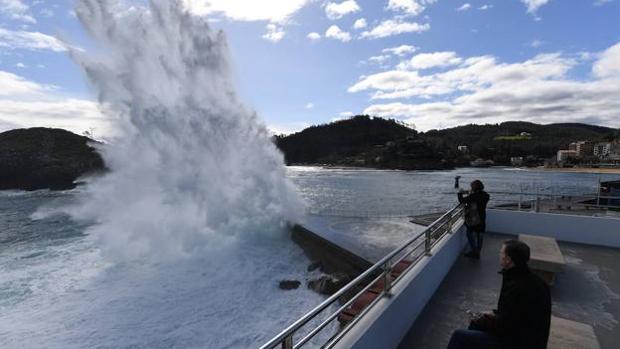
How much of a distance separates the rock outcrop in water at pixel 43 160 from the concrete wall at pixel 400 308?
133m

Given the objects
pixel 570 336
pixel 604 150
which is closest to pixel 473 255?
pixel 570 336

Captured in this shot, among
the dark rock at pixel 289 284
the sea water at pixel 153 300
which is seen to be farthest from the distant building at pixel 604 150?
the sea water at pixel 153 300

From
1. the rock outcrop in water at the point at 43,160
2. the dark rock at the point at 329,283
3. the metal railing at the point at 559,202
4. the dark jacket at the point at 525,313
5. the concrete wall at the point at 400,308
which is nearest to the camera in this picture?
the dark jacket at the point at 525,313

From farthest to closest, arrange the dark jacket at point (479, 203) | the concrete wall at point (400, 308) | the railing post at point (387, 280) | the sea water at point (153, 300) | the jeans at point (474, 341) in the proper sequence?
1. the sea water at point (153, 300)
2. the dark jacket at point (479, 203)
3. the railing post at point (387, 280)
4. the concrete wall at point (400, 308)
5. the jeans at point (474, 341)

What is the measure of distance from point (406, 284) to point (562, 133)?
8519 inches

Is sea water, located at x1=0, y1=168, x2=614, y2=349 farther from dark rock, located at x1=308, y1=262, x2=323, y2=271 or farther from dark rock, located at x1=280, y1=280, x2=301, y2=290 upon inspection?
dark rock, located at x1=308, y1=262, x2=323, y2=271

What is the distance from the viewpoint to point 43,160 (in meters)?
132

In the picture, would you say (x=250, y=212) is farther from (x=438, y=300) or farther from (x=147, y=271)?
(x=438, y=300)

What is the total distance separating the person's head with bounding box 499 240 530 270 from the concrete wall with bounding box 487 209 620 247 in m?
7.37

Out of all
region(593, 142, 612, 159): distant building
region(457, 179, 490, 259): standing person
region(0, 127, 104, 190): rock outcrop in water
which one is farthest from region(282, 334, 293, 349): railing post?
region(0, 127, 104, 190): rock outcrop in water

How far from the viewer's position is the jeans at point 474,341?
2885mm

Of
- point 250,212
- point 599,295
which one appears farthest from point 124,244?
point 599,295

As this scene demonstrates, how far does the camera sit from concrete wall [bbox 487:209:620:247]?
27.3 feet

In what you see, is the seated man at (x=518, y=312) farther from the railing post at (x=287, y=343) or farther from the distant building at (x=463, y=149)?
the distant building at (x=463, y=149)
